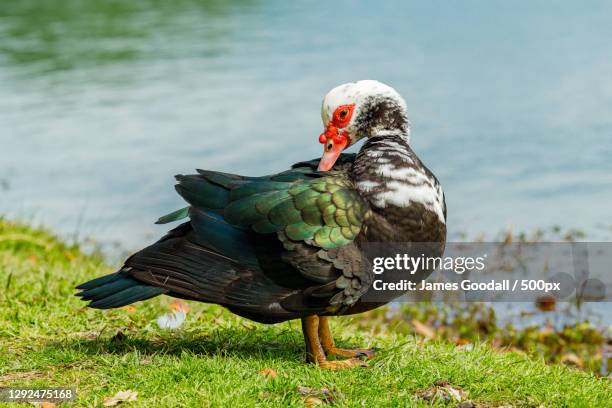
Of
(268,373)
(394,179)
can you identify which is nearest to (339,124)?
(394,179)

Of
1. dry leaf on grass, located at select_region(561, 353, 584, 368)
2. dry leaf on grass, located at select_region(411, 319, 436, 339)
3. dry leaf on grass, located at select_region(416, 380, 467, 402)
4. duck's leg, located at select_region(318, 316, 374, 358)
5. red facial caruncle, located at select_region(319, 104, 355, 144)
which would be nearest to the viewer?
dry leaf on grass, located at select_region(416, 380, 467, 402)

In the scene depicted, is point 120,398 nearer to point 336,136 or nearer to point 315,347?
point 315,347

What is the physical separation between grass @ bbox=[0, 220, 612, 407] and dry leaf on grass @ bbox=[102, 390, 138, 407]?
0.03 m

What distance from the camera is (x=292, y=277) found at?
440cm

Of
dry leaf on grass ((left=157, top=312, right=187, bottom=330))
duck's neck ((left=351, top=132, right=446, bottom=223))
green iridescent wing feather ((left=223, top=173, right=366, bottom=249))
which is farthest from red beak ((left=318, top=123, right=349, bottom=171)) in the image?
dry leaf on grass ((left=157, top=312, right=187, bottom=330))

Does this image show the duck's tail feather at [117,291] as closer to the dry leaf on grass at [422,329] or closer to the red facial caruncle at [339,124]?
the red facial caruncle at [339,124]

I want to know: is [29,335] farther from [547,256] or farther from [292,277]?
A: [547,256]

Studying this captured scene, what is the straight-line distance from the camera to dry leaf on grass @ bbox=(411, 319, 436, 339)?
7249 millimetres

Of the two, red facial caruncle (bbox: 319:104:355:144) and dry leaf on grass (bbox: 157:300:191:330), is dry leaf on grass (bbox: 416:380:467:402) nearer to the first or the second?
red facial caruncle (bbox: 319:104:355:144)

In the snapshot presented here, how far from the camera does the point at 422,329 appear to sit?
7.34 metres

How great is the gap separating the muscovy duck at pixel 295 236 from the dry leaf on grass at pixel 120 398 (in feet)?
1.41

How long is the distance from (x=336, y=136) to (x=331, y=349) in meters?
1.14

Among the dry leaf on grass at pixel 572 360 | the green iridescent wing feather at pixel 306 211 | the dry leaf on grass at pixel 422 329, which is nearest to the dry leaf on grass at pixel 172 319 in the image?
the green iridescent wing feather at pixel 306 211

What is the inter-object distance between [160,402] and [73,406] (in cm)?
40
